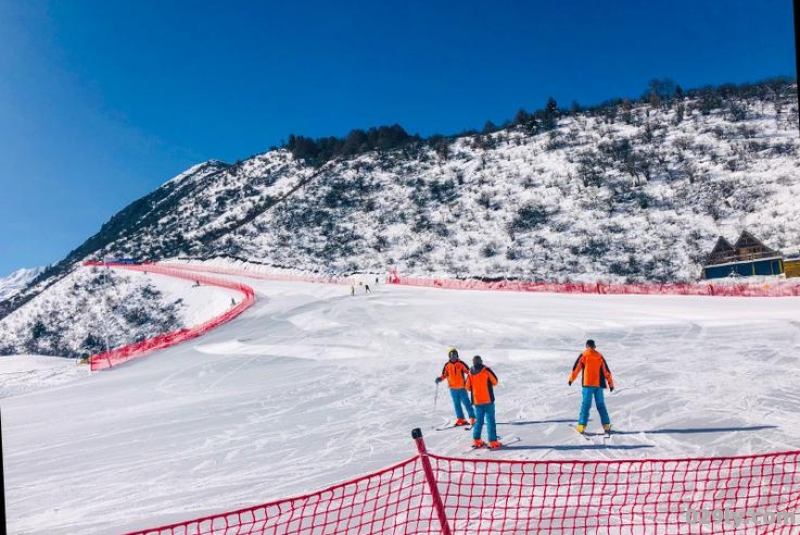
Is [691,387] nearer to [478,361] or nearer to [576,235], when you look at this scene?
[478,361]

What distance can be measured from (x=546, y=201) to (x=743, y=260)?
23885 millimetres

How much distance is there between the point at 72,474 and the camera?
912 centimetres

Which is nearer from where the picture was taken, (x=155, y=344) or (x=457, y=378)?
(x=457, y=378)

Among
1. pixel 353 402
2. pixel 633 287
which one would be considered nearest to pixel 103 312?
pixel 353 402

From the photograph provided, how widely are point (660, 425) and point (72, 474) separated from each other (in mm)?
10235

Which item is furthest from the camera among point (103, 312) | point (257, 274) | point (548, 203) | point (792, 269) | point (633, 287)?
point (548, 203)

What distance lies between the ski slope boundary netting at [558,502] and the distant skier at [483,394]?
0.83 meters

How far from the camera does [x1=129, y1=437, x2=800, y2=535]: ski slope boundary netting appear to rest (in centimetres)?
585

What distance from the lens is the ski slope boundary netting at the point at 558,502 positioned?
19.2ft

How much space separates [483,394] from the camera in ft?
27.6

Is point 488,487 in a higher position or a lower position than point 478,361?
lower

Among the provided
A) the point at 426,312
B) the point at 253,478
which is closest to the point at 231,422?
the point at 253,478

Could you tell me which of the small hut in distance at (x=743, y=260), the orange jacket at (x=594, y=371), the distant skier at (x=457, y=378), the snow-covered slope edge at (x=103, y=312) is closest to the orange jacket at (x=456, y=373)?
the distant skier at (x=457, y=378)

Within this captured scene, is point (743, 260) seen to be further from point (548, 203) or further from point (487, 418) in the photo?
point (487, 418)
